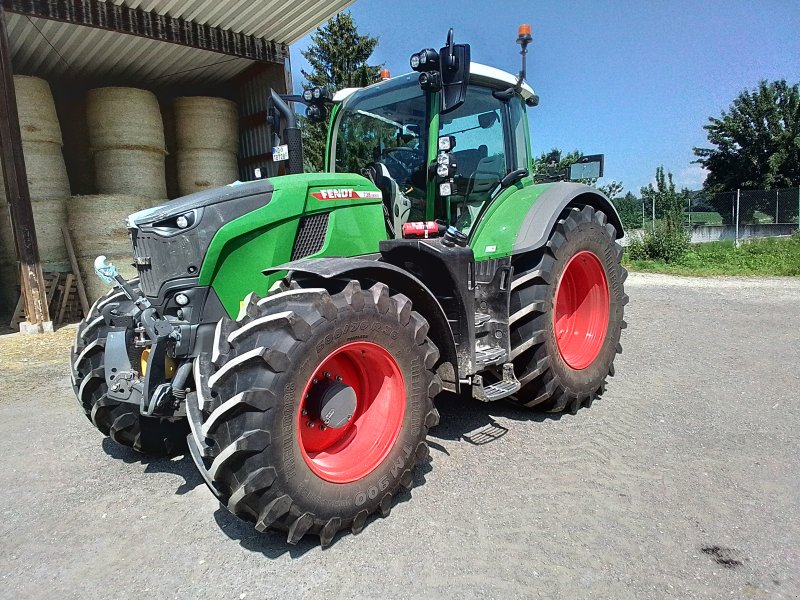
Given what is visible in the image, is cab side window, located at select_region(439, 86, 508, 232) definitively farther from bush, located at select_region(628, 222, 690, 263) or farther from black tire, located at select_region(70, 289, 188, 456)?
bush, located at select_region(628, 222, 690, 263)

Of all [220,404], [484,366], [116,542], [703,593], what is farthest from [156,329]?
[703,593]

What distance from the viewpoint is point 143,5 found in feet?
24.4

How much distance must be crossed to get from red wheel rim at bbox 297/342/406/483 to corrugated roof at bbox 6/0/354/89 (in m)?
6.79

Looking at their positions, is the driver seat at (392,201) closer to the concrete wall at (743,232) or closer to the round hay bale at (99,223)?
the round hay bale at (99,223)

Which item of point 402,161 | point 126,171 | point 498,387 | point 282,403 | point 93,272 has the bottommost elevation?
point 498,387

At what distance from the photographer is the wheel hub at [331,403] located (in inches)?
103

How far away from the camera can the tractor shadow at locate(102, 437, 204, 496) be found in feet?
10.4

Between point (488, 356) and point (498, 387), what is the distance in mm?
200

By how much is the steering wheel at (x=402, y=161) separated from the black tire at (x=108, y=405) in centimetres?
186

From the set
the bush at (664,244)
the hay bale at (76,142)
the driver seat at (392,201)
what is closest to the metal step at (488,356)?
the driver seat at (392,201)

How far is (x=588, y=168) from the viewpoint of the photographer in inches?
182

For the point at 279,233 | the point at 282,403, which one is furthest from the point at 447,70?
the point at 282,403

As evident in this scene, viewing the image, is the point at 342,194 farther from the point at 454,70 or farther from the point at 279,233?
the point at 454,70

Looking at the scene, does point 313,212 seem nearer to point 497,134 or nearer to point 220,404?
point 220,404
